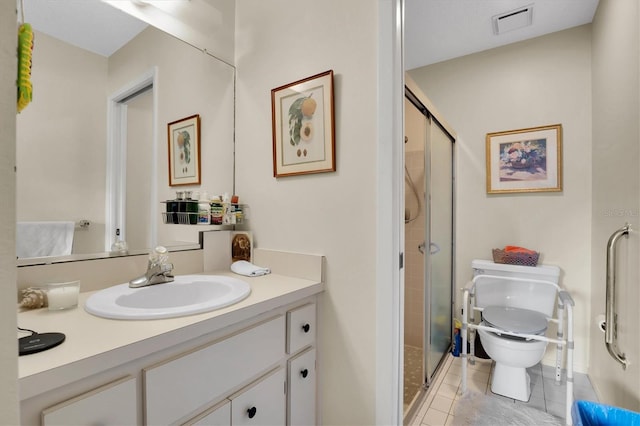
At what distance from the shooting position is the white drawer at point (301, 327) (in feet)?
3.68

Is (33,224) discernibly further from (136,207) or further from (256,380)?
(256,380)

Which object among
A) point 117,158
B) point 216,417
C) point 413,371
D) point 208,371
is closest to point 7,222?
point 208,371

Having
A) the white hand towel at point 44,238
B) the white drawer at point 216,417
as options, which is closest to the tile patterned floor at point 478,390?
the white drawer at point 216,417

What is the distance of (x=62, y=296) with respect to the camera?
0.88 metres

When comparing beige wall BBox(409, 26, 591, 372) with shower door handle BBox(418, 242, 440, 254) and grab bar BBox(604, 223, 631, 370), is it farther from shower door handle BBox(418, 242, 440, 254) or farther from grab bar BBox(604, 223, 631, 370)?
grab bar BBox(604, 223, 631, 370)

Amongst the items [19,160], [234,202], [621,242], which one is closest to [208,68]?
[234,202]

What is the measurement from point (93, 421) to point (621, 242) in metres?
2.06

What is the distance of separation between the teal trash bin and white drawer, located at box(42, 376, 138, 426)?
1428mm

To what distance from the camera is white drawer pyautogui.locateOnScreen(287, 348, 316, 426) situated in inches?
44.7

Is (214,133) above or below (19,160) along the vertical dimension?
above

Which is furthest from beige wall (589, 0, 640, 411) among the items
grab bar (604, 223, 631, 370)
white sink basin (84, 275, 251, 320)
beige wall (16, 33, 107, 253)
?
beige wall (16, 33, 107, 253)

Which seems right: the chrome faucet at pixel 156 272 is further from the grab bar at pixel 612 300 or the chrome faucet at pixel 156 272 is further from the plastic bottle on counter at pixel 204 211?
the grab bar at pixel 612 300

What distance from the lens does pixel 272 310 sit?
106 centimetres

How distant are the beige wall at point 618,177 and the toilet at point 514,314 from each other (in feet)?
0.93
